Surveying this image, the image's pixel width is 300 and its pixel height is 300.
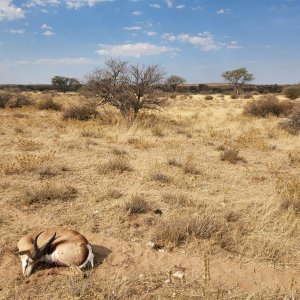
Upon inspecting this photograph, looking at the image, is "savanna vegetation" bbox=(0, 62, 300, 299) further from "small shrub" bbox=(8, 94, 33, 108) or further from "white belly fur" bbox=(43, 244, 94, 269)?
Answer: "small shrub" bbox=(8, 94, 33, 108)

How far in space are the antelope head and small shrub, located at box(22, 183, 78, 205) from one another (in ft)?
6.87

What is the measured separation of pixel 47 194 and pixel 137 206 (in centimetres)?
159

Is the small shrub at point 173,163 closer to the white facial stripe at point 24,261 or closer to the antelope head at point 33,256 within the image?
the antelope head at point 33,256

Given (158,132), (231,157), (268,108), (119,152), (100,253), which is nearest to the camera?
(100,253)

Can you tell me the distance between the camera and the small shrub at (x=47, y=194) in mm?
6555

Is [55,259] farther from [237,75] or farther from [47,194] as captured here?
[237,75]

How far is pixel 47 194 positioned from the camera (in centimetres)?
671

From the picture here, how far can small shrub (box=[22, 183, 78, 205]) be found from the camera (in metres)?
6.55

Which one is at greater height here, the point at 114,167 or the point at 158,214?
the point at 114,167

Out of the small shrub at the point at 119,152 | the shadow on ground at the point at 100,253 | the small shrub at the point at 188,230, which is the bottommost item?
the shadow on ground at the point at 100,253

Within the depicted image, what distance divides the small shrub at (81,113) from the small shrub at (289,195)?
11.2m

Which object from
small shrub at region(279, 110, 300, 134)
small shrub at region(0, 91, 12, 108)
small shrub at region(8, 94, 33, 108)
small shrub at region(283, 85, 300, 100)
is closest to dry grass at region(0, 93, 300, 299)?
small shrub at region(279, 110, 300, 134)

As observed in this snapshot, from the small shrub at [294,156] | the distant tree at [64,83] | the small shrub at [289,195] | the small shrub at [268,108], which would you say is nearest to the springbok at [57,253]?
the small shrub at [289,195]

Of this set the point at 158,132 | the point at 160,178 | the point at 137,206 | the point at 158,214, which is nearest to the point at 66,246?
the point at 137,206
